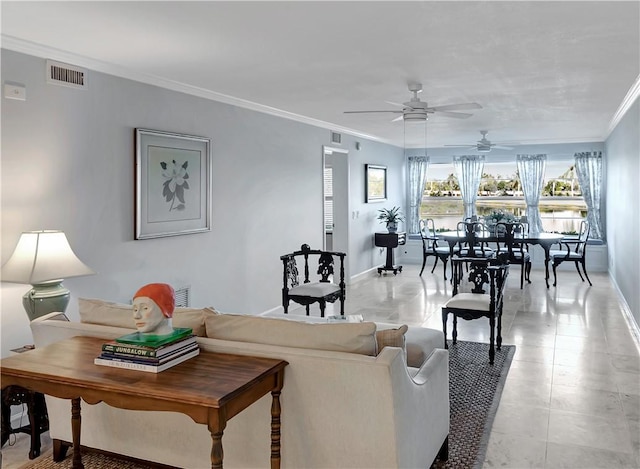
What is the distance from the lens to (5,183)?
336 centimetres

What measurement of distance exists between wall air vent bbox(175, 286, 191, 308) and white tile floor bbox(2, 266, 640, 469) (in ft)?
5.99

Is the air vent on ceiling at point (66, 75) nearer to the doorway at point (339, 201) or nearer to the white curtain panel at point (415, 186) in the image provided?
the doorway at point (339, 201)

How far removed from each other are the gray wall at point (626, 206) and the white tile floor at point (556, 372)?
400 mm

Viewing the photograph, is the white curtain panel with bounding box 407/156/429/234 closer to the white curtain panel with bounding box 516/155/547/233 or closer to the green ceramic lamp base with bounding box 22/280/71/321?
the white curtain panel with bounding box 516/155/547/233

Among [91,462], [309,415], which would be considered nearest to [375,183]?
[91,462]

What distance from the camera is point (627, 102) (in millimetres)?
5723

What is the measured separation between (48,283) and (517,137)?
26.9ft

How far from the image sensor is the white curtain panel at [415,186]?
11172mm

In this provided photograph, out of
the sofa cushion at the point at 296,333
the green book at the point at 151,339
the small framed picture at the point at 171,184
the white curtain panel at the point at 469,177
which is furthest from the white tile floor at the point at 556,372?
the white curtain panel at the point at 469,177

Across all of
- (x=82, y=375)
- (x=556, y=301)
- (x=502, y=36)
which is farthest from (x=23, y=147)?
(x=556, y=301)

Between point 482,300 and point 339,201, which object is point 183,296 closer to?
point 482,300

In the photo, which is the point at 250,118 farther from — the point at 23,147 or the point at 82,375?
the point at 82,375

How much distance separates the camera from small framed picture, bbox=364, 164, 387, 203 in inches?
363

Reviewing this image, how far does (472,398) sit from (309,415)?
189 cm
